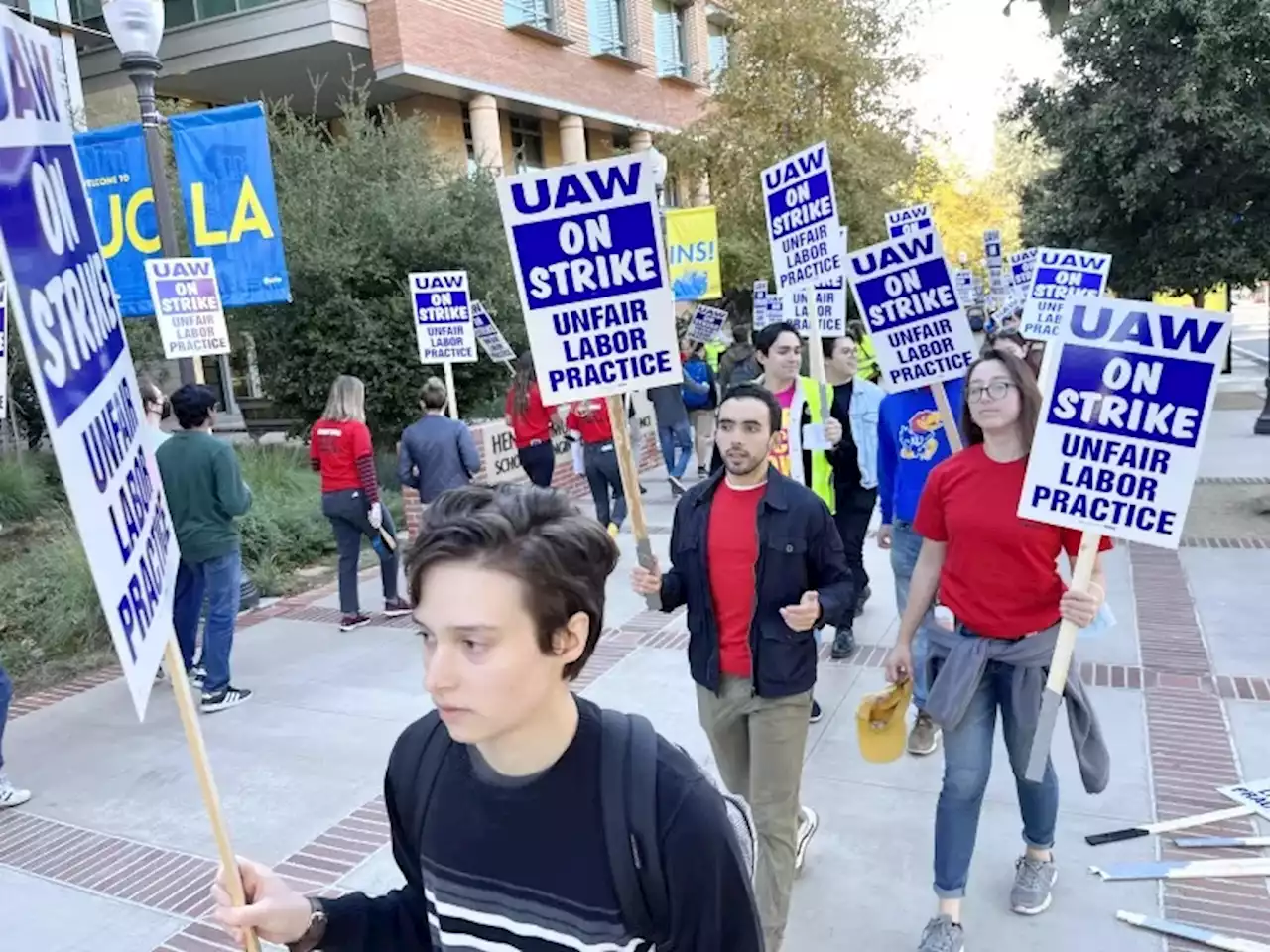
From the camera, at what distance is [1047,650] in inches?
131

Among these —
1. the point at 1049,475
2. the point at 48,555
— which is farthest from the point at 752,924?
the point at 48,555

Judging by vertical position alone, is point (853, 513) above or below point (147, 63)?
below

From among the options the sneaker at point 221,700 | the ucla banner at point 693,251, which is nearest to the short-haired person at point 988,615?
the sneaker at point 221,700

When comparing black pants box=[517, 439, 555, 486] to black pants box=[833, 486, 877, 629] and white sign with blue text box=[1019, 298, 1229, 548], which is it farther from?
white sign with blue text box=[1019, 298, 1229, 548]

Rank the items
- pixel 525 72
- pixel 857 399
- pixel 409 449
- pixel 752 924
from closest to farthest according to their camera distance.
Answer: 1. pixel 752 924
2. pixel 857 399
3. pixel 409 449
4. pixel 525 72

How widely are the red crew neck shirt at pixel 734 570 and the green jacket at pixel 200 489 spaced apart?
357 cm

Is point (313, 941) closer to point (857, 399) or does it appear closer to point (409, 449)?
point (857, 399)

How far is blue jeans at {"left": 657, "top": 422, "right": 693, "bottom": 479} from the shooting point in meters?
12.3

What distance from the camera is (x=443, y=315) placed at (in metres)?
10.2

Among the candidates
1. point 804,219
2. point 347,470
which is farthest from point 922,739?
point 347,470

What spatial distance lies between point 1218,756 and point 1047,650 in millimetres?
2086

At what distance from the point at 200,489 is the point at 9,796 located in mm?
1870

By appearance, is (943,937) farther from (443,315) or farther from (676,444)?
(676,444)

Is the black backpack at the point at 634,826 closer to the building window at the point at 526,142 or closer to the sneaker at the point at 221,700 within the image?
the sneaker at the point at 221,700
